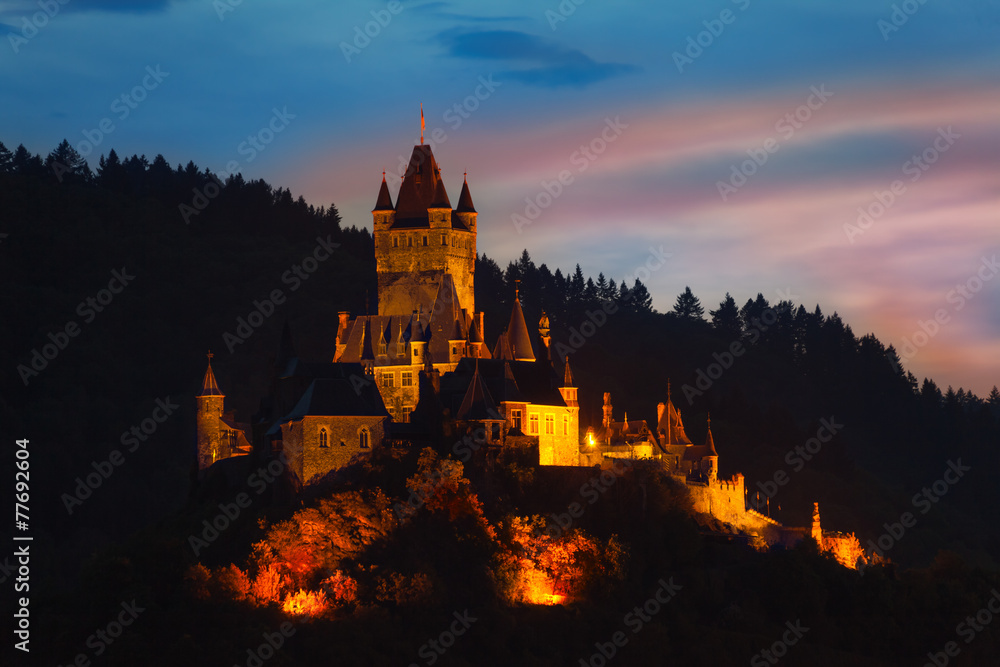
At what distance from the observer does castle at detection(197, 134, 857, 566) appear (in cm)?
7362

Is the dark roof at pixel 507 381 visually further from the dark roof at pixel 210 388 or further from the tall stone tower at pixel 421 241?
the dark roof at pixel 210 388

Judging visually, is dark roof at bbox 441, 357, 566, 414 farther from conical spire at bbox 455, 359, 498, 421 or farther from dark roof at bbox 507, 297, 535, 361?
dark roof at bbox 507, 297, 535, 361

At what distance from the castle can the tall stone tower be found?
0.08 m

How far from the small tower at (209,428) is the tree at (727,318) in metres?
104

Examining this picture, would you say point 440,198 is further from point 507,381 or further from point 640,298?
point 640,298

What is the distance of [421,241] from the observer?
299 ft

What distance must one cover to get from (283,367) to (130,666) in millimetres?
20120

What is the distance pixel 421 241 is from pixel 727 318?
94865 mm

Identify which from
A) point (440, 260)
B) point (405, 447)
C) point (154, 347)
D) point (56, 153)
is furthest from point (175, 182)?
point (405, 447)

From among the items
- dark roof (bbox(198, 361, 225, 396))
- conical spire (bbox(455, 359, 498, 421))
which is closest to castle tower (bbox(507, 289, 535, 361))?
conical spire (bbox(455, 359, 498, 421))

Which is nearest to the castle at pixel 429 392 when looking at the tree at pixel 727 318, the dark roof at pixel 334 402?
the dark roof at pixel 334 402

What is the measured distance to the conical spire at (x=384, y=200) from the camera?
92.7 m

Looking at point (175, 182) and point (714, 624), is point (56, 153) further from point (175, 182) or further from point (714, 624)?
point (714, 624)

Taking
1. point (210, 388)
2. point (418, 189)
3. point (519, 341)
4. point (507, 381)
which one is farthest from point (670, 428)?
point (210, 388)
